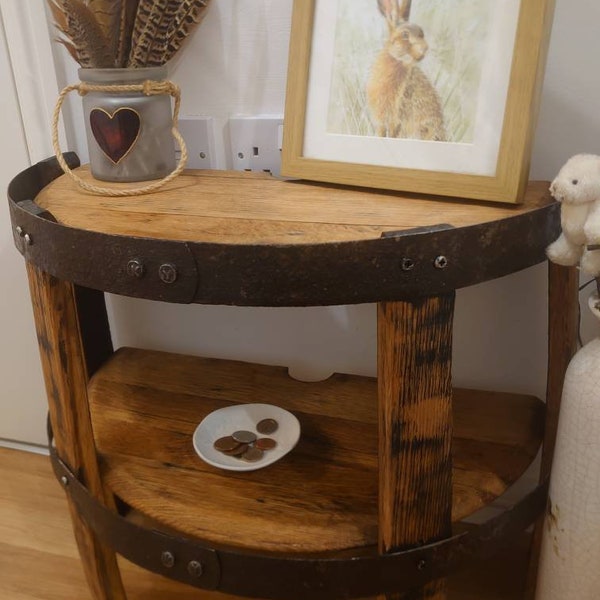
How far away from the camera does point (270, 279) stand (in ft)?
1.80

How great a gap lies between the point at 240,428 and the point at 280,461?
0.28 feet

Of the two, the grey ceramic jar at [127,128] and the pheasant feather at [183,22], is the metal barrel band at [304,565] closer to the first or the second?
the grey ceramic jar at [127,128]

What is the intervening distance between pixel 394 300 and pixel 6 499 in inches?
37.6

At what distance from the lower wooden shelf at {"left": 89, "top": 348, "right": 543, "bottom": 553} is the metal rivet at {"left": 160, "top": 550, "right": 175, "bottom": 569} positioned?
26mm

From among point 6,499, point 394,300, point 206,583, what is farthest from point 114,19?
point 6,499

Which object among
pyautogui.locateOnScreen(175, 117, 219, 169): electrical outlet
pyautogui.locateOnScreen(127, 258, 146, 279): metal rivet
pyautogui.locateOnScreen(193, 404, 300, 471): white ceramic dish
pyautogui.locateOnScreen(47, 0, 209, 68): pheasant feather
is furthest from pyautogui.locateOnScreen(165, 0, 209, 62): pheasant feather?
pyautogui.locateOnScreen(193, 404, 300, 471): white ceramic dish

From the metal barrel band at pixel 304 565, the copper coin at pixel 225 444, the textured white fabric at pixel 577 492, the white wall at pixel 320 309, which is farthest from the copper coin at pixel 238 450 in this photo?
the textured white fabric at pixel 577 492

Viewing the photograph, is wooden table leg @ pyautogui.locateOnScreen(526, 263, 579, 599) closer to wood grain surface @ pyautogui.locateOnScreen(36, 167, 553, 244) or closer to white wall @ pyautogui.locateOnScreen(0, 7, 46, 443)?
wood grain surface @ pyautogui.locateOnScreen(36, 167, 553, 244)

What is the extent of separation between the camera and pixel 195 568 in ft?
2.20

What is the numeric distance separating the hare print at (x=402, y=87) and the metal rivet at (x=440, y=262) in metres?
0.20

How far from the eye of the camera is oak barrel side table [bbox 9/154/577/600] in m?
0.56

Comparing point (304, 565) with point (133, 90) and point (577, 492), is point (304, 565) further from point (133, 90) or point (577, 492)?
point (133, 90)

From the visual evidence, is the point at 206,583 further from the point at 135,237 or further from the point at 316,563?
the point at 135,237

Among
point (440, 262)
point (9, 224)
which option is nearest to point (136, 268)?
point (440, 262)
